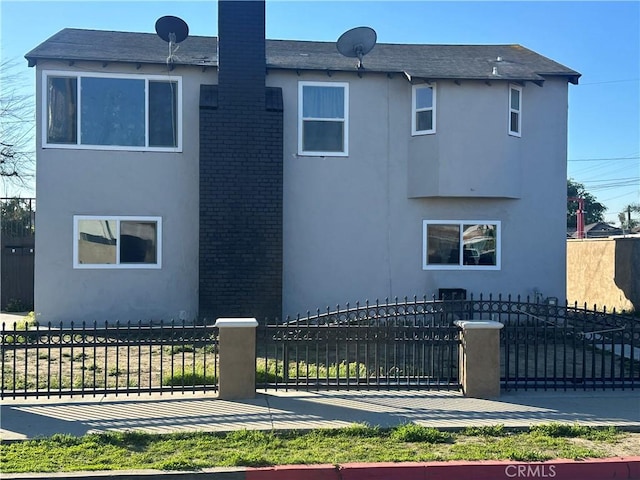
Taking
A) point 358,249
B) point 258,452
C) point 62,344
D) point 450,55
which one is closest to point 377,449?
point 258,452

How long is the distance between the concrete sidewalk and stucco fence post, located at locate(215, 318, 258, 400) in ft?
0.50

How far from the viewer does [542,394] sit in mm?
7727

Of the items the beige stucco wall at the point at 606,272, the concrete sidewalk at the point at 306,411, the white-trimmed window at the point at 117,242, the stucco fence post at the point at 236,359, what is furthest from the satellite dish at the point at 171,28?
the beige stucco wall at the point at 606,272

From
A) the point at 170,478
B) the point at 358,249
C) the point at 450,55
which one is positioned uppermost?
the point at 450,55

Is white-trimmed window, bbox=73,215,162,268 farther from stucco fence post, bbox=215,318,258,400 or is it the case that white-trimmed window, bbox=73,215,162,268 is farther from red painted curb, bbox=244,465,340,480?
red painted curb, bbox=244,465,340,480

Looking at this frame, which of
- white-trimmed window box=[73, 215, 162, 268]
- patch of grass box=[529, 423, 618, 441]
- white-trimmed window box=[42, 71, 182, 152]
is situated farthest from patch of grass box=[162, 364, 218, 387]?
white-trimmed window box=[42, 71, 182, 152]

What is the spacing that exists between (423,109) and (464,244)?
3349mm

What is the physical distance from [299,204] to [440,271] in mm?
3708

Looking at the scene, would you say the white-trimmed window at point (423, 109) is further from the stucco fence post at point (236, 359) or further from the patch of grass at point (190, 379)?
the patch of grass at point (190, 379)

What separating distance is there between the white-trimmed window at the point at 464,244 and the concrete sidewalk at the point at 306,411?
6561 millimetres

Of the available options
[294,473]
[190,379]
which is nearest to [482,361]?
[294,473]

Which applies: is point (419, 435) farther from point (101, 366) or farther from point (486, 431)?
point (101, 366)

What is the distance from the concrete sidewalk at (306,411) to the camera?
6.27 meters

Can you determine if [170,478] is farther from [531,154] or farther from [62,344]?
[531,154]
